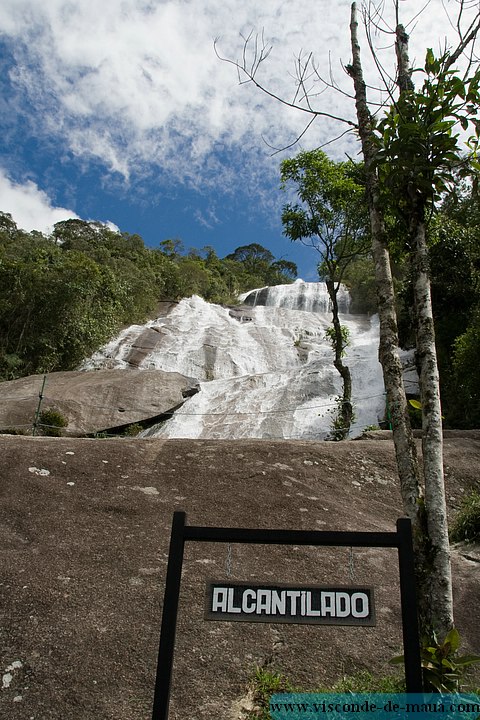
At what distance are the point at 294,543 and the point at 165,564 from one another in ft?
10.7

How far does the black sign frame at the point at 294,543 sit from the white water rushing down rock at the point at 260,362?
1194 centimetres

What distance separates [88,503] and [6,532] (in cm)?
105

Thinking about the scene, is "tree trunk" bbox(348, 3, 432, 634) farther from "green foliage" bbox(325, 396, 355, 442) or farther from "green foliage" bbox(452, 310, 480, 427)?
"green foliage" bbox(452, 310, 480, 427)

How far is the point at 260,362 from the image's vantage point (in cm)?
2302

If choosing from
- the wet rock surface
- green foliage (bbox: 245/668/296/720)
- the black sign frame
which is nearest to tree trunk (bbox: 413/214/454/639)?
the wet rock surface

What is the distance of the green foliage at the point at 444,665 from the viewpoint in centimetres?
270

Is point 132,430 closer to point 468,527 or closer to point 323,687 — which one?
point 468,527

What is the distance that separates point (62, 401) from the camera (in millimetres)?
15320

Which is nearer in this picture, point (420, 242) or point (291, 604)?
point (291, 604)

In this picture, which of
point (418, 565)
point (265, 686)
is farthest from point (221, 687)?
point (418, 565)

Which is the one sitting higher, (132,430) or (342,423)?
(342,423)

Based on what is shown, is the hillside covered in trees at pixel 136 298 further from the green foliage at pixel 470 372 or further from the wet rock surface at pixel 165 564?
the wet rock surface at pixel 165 564

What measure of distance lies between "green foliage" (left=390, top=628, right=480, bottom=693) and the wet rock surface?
0.55 meters

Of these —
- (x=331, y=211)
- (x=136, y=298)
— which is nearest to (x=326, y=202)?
(x=331, y=211)
